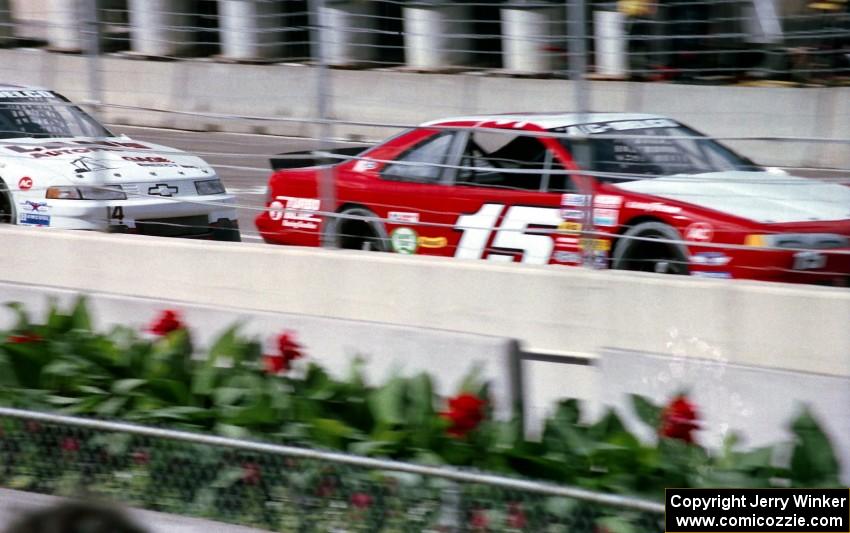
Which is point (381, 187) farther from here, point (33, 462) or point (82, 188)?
point (33, 462)

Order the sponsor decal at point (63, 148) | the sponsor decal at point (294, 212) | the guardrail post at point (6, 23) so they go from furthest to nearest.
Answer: the guardrail post at point (6, 23)
the sponsor decal at point (63, 148)
the sponsor decal at point (294, 212)

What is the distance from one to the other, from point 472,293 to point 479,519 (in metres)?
2.67

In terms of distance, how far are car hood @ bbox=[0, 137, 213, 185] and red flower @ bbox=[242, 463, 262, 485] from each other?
4026 millimetres

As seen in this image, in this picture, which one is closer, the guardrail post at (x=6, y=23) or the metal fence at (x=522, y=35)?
the metal fence at (x=522, y=35)

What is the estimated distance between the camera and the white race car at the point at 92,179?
8273mm

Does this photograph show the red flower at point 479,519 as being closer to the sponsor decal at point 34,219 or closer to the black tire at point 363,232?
the black tire at point 363,232

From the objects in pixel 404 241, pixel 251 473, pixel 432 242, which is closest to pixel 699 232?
pixel 432 242

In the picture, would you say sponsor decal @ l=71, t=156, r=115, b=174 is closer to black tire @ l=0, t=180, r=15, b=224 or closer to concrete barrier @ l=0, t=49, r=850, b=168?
concrete barrier @ l=0, t=49, r=850, b=168

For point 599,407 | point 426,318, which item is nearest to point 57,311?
point 426,318

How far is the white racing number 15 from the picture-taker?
25.5ft

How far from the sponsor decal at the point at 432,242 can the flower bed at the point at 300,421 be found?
253cm

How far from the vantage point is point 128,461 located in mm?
4941

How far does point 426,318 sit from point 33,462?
7.78 ft

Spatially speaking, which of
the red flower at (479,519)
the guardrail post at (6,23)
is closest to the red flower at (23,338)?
the red flower at (479,519)
